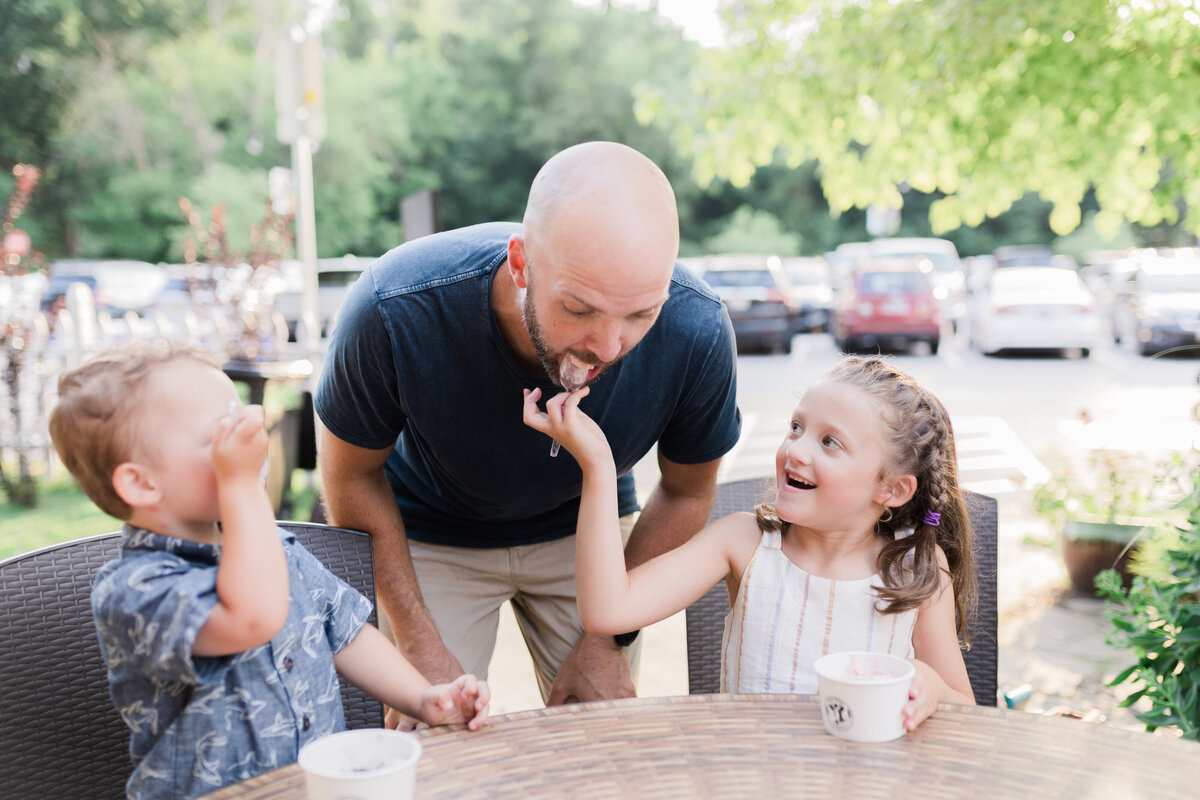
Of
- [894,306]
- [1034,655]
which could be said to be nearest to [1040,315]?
[894,306]

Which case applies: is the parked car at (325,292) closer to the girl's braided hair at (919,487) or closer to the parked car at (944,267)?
the parked car at (944,267)

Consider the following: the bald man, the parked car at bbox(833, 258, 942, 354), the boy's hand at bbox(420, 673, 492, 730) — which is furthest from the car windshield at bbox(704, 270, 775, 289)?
the boy's hand at bbox(420, 673, 492, 730)

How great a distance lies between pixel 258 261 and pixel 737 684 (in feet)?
20.6

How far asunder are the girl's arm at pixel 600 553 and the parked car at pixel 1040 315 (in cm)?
1443

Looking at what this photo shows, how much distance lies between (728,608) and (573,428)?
69cm

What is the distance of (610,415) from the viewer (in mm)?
1984

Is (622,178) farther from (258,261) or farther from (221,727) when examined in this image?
(258,261)

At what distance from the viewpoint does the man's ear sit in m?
1.72

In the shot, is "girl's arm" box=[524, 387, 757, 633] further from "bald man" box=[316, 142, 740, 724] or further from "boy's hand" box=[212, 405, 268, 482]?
"boy's hand" box=[212, 405, 268, 482]

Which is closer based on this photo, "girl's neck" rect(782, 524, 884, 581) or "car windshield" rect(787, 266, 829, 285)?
"girl's neck" rect(782, 524, 884, 581)

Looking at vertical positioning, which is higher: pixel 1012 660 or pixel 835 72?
pixel 835 72

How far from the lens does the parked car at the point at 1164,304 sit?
45.1 ft

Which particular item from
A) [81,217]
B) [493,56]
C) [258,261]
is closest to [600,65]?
[493,56]

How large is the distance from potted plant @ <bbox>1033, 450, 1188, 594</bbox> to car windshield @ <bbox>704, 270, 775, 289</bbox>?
10804mm
